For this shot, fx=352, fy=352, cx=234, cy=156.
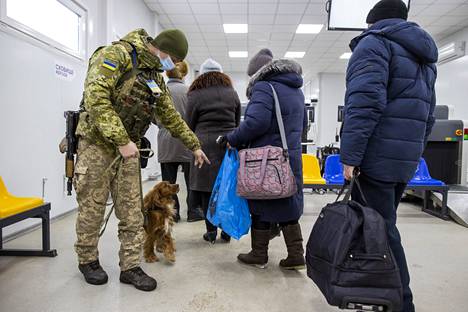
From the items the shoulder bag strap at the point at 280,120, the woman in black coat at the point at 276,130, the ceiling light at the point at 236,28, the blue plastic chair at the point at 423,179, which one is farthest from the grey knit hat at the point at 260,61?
the ceiling light at the point at 236,28

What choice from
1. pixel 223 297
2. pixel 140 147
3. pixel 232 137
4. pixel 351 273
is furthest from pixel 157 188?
pixel 351 273

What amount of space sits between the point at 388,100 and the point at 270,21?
6.67 metres

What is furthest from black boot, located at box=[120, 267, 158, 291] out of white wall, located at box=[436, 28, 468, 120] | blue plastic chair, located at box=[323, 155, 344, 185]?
white wall, located at box=[436, 28, 468, 120]

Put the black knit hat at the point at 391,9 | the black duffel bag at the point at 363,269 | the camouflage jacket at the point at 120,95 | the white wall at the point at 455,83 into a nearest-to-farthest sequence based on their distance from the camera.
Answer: the black duffel bag at the point at 363,269 < the black knit hat at the point at 391,9 < the camouflage jacket at the point at 120,95 < the white wall at the point at 455,83

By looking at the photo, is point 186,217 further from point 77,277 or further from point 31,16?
point 31,16

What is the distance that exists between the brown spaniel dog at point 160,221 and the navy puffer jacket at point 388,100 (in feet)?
4.11

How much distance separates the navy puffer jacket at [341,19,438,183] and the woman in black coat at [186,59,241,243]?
4.27 ft

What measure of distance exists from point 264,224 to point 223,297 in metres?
0.51

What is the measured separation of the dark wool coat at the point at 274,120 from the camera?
6.72 ft

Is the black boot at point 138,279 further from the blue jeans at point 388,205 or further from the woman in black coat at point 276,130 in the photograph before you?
the blue jeans at point 388,205

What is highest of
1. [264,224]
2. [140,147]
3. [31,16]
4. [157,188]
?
[31,16]

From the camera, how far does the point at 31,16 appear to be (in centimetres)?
317

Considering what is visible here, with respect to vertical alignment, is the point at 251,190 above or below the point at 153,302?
above

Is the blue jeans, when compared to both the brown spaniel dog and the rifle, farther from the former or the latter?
the rifle
